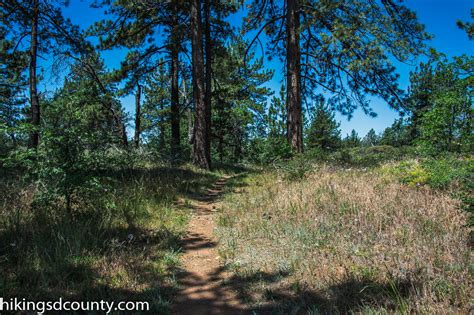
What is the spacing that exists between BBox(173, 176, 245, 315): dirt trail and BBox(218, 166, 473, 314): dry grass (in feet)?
0.58

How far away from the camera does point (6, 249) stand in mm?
2822

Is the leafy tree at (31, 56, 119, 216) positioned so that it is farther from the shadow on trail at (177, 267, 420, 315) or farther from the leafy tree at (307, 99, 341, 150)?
the leafy tree at (307, 99, 341, 150)

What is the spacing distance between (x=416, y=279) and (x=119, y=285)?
8.99 ft

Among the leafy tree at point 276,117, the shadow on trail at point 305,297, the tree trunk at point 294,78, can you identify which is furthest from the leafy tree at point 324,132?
the shadow on trail at point 305,297

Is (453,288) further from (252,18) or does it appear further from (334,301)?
(252,18)

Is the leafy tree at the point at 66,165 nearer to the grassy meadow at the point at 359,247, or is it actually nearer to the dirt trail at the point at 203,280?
the dirt trail at the point at 203,280

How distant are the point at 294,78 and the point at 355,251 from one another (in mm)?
8522

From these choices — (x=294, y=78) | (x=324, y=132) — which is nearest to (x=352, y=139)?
(x=324, y=132)

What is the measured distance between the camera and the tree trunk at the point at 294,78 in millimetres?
10086

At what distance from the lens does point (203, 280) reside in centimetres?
294

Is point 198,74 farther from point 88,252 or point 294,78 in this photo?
point 88,252

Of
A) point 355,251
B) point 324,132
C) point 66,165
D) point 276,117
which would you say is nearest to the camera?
point 355,251

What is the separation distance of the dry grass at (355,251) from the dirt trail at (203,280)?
18 cm

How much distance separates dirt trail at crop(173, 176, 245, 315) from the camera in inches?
95.4
